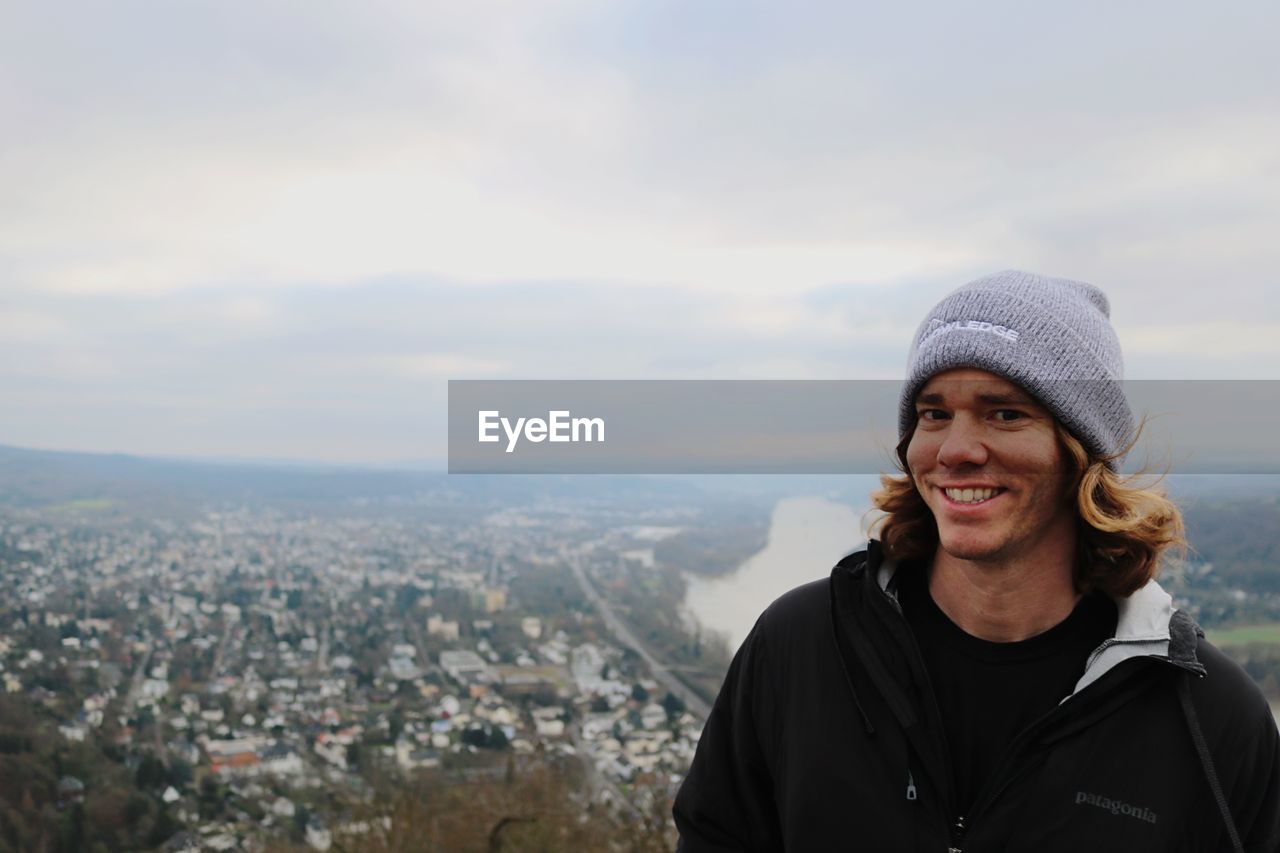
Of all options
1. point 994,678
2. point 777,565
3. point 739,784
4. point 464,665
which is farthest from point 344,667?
point 994,678

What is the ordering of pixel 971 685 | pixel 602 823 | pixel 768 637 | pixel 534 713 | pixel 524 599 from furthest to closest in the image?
pixel 524 599 → pixel 534 713 → pixel 602 823 → pixel 768 637 → pixel 971 685

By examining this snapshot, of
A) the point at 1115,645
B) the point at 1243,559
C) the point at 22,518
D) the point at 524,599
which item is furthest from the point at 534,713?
the point at 22,518

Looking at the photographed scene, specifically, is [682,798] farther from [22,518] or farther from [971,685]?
[22,518]

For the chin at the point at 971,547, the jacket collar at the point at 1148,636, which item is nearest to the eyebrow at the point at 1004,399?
the chin at the point at 971,547

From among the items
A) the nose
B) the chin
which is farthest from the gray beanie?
the chin

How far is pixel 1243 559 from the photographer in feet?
16.0

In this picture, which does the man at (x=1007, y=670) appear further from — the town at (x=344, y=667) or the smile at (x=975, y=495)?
the town at (x=344, y=667)

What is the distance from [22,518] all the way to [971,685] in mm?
17562

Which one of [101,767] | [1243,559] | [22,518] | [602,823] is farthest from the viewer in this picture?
[22,518]

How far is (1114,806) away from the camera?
163cm

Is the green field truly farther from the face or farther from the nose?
the nose

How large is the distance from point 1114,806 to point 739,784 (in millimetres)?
698

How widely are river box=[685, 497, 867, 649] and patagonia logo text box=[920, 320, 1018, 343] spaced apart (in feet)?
8.80

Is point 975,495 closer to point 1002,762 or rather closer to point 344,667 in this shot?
point 1002,762
